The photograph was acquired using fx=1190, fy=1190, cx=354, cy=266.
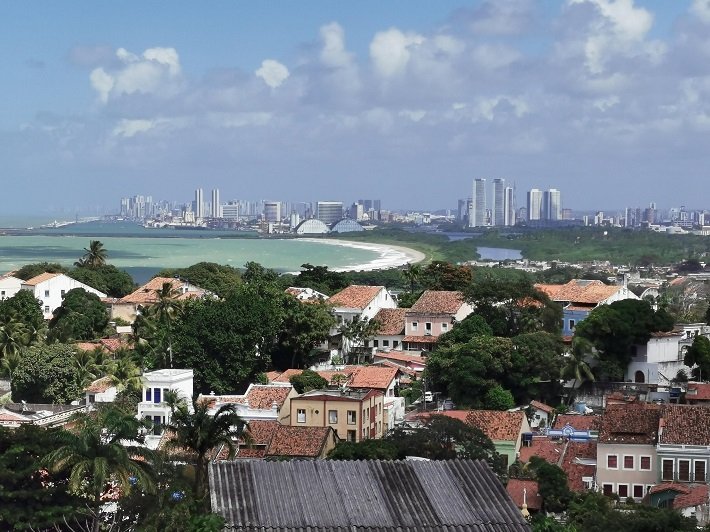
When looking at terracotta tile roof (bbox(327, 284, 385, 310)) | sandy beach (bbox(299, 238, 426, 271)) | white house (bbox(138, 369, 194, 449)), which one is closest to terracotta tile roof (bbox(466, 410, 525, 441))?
white house (bbox(138, 369, 194, 449))

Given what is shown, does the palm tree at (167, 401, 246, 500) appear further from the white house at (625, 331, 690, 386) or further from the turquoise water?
the turquoise water

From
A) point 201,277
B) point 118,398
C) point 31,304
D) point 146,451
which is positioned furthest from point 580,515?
point 201,277

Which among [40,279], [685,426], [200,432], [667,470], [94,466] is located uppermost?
[94,466]

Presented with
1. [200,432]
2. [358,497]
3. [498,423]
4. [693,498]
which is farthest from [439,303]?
[358,497]

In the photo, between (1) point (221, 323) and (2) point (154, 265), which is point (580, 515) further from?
(2) point (154, 265)

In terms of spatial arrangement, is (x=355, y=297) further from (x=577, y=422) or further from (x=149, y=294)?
(x=577, y=422)

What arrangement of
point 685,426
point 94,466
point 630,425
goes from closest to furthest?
point 94,466 → point 685,426 → point 630,425

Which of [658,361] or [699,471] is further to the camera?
[658,361]
